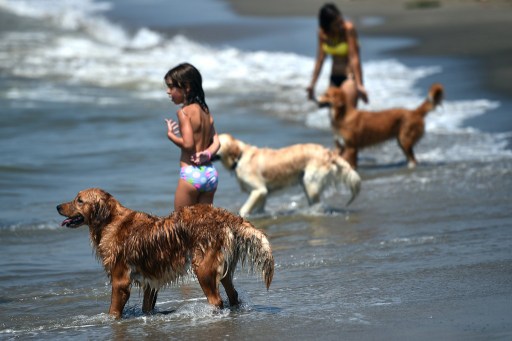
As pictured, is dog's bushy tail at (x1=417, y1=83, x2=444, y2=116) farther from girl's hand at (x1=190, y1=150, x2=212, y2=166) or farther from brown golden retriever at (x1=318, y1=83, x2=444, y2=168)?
girl's hand at (x1=190, y1=150, x2=212, y2=166)

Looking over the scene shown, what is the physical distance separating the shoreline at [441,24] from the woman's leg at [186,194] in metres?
10.6

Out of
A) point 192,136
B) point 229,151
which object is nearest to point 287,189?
point 229,151

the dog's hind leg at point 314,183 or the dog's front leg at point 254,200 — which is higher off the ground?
the dog's hind leg at point 314,183

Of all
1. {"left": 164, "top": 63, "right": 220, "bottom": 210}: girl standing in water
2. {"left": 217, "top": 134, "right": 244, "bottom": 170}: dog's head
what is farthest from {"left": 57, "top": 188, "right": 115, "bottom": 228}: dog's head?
{"left": 217, "top": 134, "right": 244, "bottom": 170}: dog's head

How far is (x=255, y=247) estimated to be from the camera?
668 cm

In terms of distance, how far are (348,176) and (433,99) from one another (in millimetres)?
3141

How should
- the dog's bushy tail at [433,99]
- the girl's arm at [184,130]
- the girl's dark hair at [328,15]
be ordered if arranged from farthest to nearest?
the dog's bushy tail at [433,99], the girl's dark hair at [328,15], the girl's arm at [184,130]

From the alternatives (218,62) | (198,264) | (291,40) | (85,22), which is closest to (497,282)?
(198,264)

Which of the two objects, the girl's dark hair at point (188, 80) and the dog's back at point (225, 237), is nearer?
the dog's back at point (225, 237)

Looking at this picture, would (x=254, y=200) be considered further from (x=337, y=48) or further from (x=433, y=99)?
(x=433, y=99)

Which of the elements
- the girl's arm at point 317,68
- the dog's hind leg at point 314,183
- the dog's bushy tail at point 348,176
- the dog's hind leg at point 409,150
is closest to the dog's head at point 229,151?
the dog's hind leg at point 314,183

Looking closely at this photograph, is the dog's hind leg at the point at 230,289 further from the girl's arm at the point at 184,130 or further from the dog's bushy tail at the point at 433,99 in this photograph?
the dog's bushy tail at the point at 433,99

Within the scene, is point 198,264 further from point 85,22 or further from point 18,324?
point 85,22

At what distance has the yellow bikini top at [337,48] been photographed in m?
13.3
